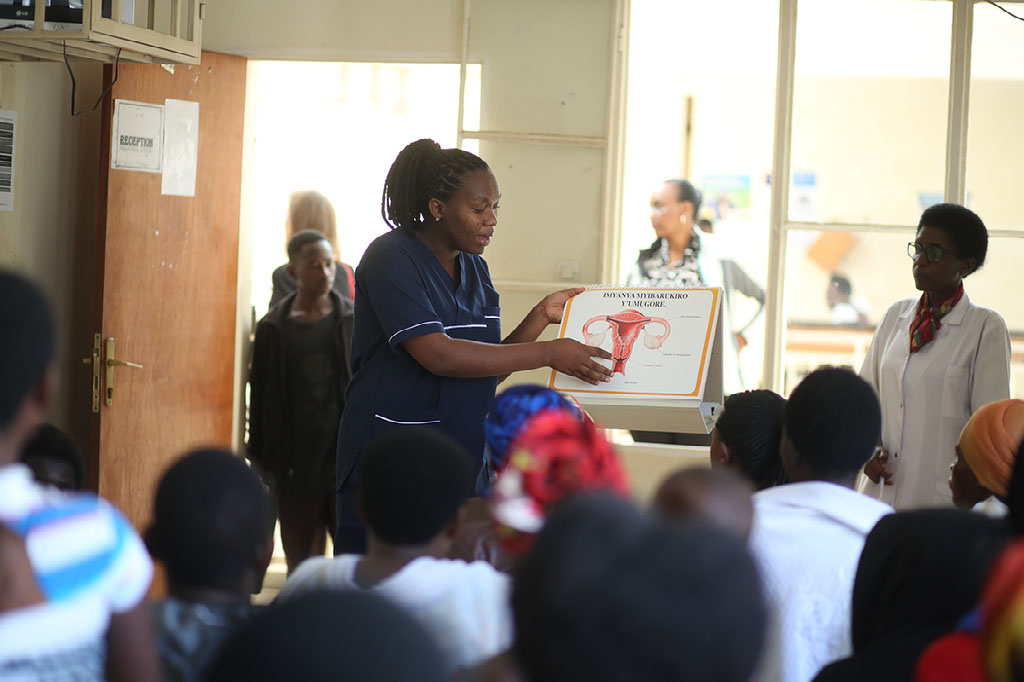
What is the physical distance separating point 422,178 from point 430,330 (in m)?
0.43

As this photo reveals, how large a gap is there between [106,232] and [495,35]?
75.1 inches

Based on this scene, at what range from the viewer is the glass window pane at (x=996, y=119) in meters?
4.66

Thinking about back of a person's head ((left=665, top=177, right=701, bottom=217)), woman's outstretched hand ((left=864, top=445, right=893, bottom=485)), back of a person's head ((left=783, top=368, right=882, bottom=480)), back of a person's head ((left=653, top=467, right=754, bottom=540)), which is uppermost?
back of a person's head ((left=665, top=177, right=701, bottom=217))

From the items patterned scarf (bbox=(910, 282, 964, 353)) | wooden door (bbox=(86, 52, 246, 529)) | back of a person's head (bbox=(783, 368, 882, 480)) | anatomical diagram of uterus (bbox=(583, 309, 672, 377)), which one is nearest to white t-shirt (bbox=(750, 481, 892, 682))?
back of a person's head (bbox=(783, 368, 882, 480))

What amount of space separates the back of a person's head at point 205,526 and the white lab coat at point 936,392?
237 centimetres

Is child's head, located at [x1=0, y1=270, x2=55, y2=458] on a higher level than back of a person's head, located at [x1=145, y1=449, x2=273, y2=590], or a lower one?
higher

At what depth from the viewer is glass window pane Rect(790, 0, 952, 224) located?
479 cm

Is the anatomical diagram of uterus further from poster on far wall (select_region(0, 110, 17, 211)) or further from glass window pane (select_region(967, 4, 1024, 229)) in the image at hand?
poster on far wall (select_region(0, 110, 17, 211))

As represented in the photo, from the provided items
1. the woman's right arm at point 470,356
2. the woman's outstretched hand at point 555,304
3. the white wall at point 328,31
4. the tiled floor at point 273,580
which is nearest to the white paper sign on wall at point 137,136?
the white wall at point 328,31

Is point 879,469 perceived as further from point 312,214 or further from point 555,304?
point 312,214

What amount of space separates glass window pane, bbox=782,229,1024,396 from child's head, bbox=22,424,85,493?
352cm

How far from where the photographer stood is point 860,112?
193 inches

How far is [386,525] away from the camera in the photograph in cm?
158

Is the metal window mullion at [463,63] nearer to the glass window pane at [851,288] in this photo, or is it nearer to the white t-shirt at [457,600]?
the glass window pane at [851,288]
